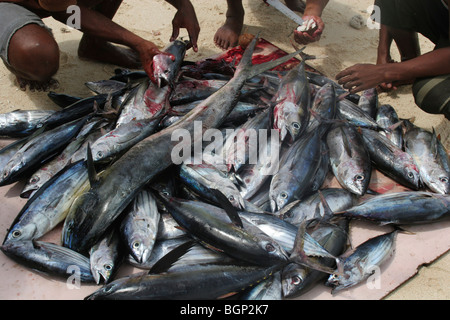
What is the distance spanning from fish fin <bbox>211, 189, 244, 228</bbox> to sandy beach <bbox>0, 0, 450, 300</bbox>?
7.00 ft

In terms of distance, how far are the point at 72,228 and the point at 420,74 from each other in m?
2.87

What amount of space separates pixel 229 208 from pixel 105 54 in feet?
8.66

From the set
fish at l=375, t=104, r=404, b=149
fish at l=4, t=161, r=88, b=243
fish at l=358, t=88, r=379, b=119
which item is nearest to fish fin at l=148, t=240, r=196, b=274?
fish at l=4, t=161, r=88, b=243

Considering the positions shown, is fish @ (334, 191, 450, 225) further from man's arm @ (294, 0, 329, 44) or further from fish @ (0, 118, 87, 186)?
fish @ (0, 118, 87, 186)

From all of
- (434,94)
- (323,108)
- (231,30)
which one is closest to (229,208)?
(323,108)

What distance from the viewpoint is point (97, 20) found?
3066mm

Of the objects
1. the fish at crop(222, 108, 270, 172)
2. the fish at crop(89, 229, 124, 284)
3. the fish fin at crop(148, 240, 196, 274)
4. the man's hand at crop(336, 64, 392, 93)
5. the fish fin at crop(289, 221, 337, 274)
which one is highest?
the man's hand at crop(336, 64, 392, 93)

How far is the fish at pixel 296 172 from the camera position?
7.68ft

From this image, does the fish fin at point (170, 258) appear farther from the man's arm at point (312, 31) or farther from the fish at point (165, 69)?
the man's arm at point (312, 31)

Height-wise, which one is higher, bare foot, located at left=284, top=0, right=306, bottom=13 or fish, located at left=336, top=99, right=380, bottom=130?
bare foot, located at left=284, top=0, right=306, bottom=13

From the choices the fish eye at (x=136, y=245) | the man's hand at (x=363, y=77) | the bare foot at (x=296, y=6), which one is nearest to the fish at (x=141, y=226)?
the fish eye at (x=136, y=245)

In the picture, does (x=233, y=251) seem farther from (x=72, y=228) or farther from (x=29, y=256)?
(x=29, y=256)

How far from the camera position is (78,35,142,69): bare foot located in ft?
12.8

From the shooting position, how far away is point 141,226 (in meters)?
2.15
